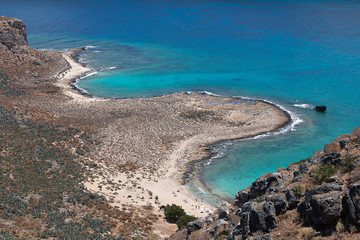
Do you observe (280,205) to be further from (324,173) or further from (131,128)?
(131,128)

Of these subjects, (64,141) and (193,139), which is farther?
(193,139)

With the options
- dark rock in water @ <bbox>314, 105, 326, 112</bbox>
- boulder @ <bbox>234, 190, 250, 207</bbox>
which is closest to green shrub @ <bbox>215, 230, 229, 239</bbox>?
boulder @ <bbox>234, 190, 250, 207</bbox>

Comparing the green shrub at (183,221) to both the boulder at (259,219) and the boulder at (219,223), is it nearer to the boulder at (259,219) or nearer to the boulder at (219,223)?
the boulder at (219,223)

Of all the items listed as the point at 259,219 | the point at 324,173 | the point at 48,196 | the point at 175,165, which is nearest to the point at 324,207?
the point at 259,219

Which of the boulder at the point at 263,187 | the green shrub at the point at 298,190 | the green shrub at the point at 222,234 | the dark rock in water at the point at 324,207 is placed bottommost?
the green shrub at the point at 222,234

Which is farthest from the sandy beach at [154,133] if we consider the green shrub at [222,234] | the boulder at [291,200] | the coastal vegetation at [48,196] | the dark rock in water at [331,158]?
the dark rock in water at [331,158]

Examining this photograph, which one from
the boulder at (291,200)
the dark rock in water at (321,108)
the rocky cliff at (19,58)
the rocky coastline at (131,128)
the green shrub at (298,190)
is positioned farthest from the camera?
the rocky cliff at (19,58)

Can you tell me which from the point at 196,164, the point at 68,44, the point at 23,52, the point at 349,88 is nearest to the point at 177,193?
the point at 196,164

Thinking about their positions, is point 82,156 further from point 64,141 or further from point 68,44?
point 68,44
